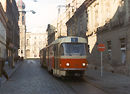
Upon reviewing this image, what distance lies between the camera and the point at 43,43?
12469 centimetres

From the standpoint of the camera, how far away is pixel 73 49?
582 inches

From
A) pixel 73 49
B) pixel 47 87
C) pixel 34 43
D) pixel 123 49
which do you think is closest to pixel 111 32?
pixel 123 49

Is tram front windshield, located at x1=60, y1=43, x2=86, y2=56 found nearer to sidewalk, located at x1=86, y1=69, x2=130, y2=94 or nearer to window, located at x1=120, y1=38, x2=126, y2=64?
sidewalk, located at x1=86, y1=69, x2=130, y2=94

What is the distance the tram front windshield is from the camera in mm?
14670

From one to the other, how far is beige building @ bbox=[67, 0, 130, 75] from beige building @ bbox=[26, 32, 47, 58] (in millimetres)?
92244

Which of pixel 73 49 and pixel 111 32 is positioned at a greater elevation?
pixel 111 32

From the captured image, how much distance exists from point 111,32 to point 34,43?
105 m

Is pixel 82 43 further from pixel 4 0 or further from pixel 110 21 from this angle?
pixel 4 0

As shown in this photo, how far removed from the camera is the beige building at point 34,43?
Result: 120062mm

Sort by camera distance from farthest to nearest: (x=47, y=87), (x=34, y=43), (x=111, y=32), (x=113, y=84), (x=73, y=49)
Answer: (x=34, y=43), (x=111, y=32), (x=73, y=49), (x=113, y=84), (x=47, y=87)

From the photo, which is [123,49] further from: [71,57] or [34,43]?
[34,43]

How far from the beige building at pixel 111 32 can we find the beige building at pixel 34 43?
92.2 meters

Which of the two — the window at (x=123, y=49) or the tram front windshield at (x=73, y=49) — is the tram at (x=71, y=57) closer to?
the tram front windshield at (x=73, y=49)

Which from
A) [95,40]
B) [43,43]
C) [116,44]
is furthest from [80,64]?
[43,43]
